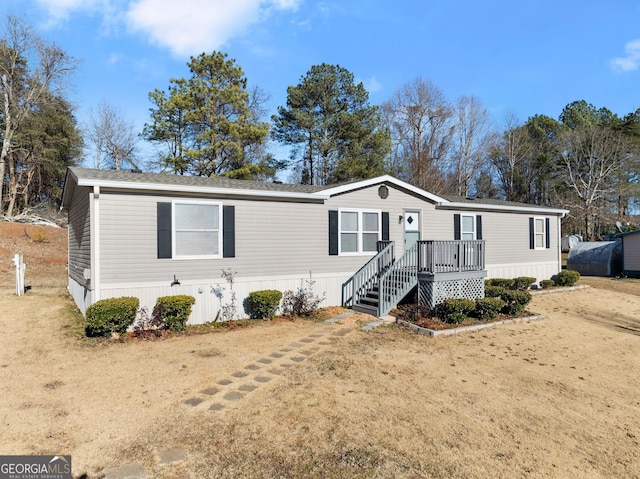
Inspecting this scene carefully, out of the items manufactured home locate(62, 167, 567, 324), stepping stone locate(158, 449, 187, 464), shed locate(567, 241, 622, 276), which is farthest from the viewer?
shed locate(567, 241, 622, 276)

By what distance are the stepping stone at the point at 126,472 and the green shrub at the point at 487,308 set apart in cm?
851

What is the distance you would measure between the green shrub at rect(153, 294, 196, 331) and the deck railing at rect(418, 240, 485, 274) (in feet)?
20.3

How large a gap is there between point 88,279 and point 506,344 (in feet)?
29.9

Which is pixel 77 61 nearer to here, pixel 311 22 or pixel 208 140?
pixel 208 140

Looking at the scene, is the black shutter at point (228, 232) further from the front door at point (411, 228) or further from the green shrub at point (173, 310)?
the front door at point (411, 228)

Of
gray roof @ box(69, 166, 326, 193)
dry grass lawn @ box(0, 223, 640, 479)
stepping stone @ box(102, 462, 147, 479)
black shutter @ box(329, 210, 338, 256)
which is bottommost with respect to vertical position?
dry grass lawn @ box(0, 223, 640, 479)

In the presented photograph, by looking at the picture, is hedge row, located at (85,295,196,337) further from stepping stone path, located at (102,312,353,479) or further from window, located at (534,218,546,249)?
window, located at (534,218,546,249)

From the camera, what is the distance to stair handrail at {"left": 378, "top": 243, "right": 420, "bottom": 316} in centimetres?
997

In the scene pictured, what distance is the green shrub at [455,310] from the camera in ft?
29.7

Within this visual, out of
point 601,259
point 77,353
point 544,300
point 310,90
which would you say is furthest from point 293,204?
point 601,259

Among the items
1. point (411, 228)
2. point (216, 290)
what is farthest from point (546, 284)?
point (216, 290)

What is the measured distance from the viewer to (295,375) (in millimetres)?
5562

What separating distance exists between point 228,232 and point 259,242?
891 millimetres

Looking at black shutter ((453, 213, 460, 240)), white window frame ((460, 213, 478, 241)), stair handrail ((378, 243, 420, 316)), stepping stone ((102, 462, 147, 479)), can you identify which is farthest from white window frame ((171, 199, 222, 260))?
white window frame ((460, 213, 478, 241))
